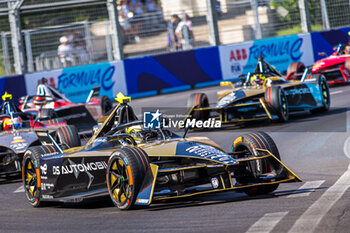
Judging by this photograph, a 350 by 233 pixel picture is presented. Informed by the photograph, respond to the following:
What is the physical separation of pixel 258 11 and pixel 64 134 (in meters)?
15.8

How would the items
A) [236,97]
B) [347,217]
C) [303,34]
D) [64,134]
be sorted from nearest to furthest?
[347,217] < [64,134] < [236,97] < [303,34]

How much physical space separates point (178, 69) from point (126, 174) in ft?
55.2

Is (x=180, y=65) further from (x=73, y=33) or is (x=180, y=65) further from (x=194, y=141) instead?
(x=194, y=141)

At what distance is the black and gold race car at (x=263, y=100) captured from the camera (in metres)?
13.9

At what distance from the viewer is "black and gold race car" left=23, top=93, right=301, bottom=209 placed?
22.2ft

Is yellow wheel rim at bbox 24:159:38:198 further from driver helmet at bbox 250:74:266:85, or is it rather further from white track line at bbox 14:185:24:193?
driver helmet at bbox 250:74:266:85

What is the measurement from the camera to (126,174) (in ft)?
22.7

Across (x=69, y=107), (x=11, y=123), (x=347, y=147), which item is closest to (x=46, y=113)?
(x=69, y=107)

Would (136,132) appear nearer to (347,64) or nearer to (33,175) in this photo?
(33,175)

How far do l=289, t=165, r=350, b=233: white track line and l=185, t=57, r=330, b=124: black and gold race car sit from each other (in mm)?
6068

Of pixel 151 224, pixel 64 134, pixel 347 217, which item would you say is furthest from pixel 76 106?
pixel 347 217

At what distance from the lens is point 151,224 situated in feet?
20.4

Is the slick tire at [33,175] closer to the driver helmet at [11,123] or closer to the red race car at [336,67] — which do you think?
the driver helmet at [11,123]

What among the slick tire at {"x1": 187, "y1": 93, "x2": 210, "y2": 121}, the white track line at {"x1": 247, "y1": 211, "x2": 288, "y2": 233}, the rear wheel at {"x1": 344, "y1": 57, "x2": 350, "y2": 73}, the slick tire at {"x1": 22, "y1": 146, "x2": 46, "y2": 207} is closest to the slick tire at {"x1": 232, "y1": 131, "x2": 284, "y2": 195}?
the white track line at {"x1": 247, "y1": 211, "x2": 288, "y2": 233}
